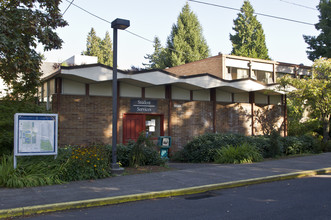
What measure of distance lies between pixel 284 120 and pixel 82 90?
15226mm

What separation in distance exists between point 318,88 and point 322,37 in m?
15.8

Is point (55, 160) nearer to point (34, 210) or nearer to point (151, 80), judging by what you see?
point (34, 210)

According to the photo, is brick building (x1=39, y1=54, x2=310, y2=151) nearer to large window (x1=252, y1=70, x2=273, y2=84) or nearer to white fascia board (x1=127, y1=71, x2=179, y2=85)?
white fascia board (x1=127, y1=71, x2=179, y2=85)

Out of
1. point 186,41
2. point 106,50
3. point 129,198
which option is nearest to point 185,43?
point 186,41

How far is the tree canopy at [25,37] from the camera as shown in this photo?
1067 cm

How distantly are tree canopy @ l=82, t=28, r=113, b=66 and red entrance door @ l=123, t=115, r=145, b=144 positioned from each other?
1842 inches

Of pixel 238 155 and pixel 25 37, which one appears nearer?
pixel 25 37

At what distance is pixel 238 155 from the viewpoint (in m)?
14.0

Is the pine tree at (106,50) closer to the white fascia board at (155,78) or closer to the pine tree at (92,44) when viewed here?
the pine tree at (92,44)

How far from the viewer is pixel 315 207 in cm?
678

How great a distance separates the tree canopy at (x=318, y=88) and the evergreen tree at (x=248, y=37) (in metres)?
30.7

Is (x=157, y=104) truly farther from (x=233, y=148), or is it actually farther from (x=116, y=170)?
(x=116, y=170)

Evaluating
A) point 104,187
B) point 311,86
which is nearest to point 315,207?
point 104,187

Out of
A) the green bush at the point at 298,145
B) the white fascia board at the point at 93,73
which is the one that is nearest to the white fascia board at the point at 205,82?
the white fascia board at the point at 93,73
